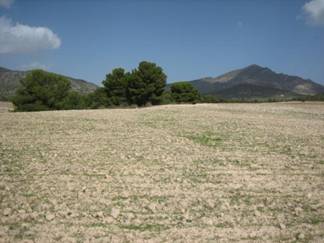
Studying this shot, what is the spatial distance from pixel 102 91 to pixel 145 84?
9.13 m

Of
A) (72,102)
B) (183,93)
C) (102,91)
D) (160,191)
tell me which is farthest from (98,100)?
(160,191)

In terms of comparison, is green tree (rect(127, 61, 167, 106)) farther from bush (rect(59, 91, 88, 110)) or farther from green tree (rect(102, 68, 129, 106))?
bush (rect(59, 91, 88, 110))

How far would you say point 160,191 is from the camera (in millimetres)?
8750

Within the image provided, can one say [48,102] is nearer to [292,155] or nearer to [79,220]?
[292,155]

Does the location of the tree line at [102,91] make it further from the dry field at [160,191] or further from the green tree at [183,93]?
the dry field at [160,191]

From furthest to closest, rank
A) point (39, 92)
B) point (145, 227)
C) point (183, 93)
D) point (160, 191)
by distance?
point (183, 93)
point (39, 92)
point (160, 191)
point (145, 227)

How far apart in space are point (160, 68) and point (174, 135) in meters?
41.8

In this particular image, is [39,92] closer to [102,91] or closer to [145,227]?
[102,91]

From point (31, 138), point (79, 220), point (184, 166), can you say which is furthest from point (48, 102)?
point (79, 220)

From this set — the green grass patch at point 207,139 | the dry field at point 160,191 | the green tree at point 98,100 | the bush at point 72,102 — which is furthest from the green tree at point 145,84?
the dry field at point 160,191

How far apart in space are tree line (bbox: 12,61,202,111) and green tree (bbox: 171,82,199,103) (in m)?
10.3

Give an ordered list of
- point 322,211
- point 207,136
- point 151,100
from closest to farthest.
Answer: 1. point 322,211
2. point 207,136
3. point 151,100

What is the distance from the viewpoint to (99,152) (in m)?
13.6

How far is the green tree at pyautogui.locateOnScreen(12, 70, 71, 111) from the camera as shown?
4688cm
